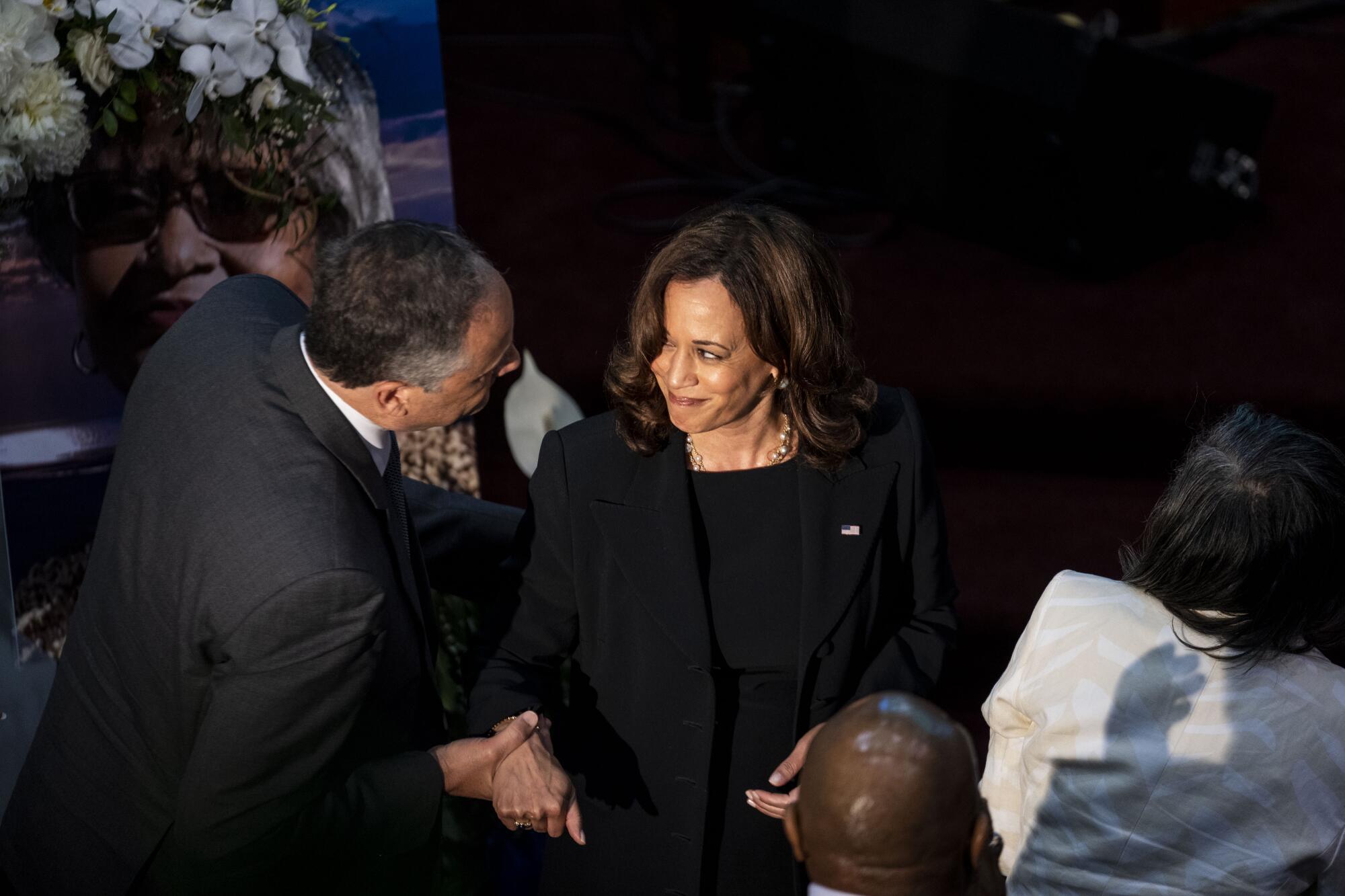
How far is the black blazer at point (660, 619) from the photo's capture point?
197cm

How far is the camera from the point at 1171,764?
5.11 ft

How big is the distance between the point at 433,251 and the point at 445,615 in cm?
135

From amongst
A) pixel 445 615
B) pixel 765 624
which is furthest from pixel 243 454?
pixel 445 615

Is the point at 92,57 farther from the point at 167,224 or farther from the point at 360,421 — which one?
the point at 360,421

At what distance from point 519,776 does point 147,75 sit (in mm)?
1340

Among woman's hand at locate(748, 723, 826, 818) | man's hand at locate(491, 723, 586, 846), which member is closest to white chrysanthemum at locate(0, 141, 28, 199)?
man's hand at locate(491, 723, 586, 846)

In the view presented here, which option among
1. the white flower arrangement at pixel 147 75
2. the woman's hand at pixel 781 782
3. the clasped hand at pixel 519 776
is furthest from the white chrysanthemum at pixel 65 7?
the woman's hand at pixel 781 782

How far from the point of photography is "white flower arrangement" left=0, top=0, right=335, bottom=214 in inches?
80.7

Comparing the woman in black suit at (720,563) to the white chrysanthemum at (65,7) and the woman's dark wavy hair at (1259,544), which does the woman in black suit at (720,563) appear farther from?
the white chrysanthemum at (65,7)

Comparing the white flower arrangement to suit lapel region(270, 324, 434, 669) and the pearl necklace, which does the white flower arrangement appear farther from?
the pearl necklace

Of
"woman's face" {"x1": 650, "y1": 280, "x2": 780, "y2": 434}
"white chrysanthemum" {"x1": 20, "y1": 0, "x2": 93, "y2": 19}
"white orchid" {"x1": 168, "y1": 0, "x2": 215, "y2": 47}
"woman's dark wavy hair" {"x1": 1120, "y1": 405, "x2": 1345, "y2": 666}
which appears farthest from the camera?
"white orchid" {"x1": 168, "y1": 0, "x2": 215, "y2": 47}

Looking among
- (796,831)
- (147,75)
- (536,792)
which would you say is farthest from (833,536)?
(147,75)

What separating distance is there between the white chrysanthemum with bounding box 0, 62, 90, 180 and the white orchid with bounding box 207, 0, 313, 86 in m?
0.26

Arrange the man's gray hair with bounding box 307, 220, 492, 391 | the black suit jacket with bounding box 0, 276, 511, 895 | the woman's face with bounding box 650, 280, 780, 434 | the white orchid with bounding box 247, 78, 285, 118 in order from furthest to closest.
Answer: the white orchid with bounding box 247, 78, 285, 118, the woman's face with bounding box 650, 280, 780, 434, the man's gray hair with bounding box 307, 220, 492, 391, the black suit jacket with bounding box 0, 276, 511, 895
